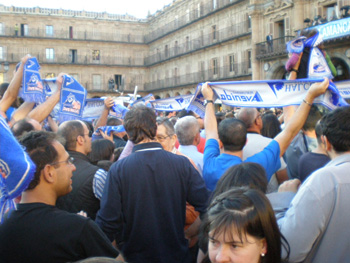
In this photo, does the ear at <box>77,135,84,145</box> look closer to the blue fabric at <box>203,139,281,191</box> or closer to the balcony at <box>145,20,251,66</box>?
the blue fabric at <box>203,139,281,191</box>

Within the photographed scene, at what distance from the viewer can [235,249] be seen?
6.44ft

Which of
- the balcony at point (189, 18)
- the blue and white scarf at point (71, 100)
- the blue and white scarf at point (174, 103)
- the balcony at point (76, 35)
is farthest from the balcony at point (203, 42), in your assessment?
the blue and white scarf at point (71, 100)

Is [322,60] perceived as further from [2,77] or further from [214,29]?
[2,77]

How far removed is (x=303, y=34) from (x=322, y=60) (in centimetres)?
43

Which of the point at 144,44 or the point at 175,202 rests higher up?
the point at 144,44

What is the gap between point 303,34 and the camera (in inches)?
186

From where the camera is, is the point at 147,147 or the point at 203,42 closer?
the point at 147,147

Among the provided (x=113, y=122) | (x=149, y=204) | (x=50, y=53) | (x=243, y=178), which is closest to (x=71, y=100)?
(x=113, y=122)

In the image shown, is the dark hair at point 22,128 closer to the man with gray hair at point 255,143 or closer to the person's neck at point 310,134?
the man with gray hair at point 255,143

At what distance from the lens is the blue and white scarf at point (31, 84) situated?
218 inches

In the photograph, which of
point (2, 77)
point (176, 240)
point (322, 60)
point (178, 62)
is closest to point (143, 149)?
point (176, 240)

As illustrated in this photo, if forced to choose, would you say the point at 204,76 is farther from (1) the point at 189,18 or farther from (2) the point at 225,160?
(2) the point at 225,160

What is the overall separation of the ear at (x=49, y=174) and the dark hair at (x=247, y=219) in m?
0.94

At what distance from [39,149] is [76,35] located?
154ft
